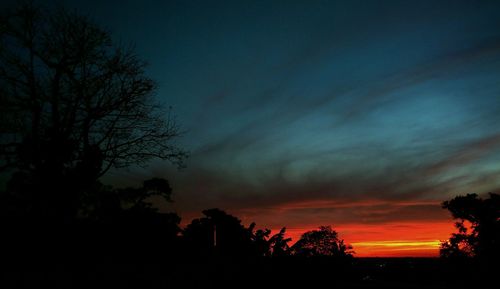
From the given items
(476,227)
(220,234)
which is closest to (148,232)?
(220,234)

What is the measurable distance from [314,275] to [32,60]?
1596 centimetres

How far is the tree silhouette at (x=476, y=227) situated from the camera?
35688 millimetres

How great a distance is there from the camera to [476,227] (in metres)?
37.5

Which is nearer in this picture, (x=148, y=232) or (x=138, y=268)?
(x=138, y=268)

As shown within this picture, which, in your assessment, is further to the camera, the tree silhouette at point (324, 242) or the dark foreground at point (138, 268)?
the tree silhouette at point (324, 242)

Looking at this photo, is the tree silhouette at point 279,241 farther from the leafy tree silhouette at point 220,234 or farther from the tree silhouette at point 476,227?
the tree silhouette at point 476,227

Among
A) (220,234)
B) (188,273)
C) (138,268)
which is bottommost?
(188,273)

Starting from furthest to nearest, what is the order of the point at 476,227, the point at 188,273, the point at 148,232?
the point at 476,227
the point at 148,232
the point at 188,273

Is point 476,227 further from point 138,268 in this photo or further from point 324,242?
point 138,268

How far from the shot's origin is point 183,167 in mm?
20297

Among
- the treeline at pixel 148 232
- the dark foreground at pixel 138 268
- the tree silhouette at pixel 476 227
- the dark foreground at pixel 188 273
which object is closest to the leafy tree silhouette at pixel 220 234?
the treeline at pixel 148 232

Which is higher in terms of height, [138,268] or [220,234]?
[220,234]

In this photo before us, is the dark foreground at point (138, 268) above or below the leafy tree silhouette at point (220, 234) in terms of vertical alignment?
below

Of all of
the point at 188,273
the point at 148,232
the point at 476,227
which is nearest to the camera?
the point at 188,273
